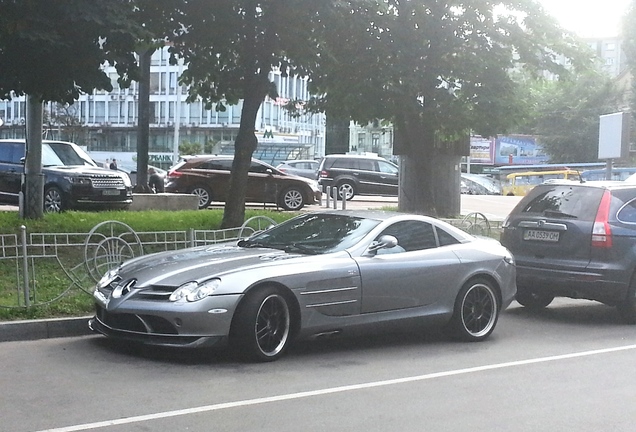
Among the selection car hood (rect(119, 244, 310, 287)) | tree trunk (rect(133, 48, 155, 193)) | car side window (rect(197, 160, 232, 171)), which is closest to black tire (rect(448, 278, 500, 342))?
car hood (rect(119, 244, 310, 287))

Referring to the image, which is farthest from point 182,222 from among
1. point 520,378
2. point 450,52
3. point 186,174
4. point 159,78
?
point 159,78

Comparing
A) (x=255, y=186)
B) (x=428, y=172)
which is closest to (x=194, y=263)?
(x=428, y=172)

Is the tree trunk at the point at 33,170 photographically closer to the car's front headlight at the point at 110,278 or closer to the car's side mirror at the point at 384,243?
the car's front headlight at the point at 110,278

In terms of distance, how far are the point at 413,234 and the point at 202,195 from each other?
1510 cm

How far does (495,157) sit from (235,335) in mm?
75774

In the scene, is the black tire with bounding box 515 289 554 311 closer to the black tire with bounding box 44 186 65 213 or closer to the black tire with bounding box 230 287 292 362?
the black tire with bounding box 230 287 292 362

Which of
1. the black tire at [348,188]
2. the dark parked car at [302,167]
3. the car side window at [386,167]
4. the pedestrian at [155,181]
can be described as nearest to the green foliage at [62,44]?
the black tire at [348,188]

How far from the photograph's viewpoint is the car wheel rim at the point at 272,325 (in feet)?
26.3

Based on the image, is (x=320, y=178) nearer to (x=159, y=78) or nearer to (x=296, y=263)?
(x=296, y=263)

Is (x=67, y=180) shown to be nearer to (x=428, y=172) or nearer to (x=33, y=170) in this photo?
(x=33, y=170)

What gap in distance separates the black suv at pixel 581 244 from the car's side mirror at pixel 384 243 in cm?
309

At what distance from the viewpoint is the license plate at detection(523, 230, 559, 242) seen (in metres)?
11.2

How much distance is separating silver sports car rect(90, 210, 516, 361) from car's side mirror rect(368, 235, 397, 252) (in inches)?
0.5

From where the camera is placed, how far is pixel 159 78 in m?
75.4
